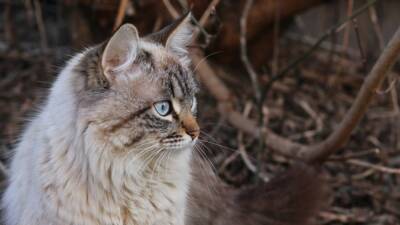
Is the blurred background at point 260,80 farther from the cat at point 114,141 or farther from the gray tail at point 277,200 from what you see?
the cat at point 114,141

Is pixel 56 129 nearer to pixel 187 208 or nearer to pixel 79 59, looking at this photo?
pixel 79 59

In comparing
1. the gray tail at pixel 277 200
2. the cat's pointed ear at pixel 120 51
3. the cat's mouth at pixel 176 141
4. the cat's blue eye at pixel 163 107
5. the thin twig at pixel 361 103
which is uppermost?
the cat's pointed ear at pixel 120 51

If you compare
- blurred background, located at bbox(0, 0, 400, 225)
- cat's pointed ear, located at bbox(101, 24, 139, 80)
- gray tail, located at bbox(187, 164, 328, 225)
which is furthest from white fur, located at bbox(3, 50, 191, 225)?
blurred background, located at bbox(0, 0, 400, 225)

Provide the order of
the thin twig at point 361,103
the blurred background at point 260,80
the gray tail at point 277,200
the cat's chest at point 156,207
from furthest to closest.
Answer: the blurred background at point 260,80 → the gray tail at point 277,200 → the thin twig at point 361,103 → the cat's chest at point 156,207

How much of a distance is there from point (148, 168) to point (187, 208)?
0.39 m

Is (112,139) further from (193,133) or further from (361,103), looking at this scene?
(361,103)

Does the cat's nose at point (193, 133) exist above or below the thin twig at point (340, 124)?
above

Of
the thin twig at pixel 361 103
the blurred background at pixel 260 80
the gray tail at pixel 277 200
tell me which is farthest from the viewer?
the blurred background at pixel 260 80

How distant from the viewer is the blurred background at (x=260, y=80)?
4.49 metres

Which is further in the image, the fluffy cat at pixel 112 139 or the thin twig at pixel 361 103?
the thin twig at pixel 361 103

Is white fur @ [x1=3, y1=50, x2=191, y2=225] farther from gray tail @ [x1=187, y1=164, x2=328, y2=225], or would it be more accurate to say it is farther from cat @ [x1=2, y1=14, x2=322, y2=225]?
gray tail @ [x1=187, y1=164, x2=328, y2=225]

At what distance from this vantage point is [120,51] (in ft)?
9.02

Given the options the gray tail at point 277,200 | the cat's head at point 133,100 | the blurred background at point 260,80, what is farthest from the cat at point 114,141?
the blurred background at point 260,80

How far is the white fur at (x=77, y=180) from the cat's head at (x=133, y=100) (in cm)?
7
